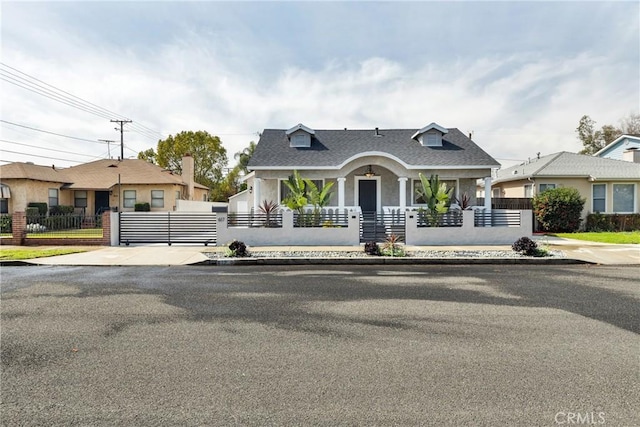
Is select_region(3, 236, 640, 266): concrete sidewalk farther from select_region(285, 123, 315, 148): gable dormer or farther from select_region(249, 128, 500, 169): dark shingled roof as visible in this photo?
select_region(285, 123, 315, 148): gable dormer

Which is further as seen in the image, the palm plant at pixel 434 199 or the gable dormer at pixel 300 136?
the gable dormer at pixel 300 136

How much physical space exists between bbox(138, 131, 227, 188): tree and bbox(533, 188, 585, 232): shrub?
39.5 metres

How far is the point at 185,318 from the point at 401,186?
15.1 m

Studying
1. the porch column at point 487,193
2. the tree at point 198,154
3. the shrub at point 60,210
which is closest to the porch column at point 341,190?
the porch column at point 487,193

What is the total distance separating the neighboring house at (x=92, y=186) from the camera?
26203 mm

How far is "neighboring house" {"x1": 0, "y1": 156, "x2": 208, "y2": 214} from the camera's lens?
26203mm

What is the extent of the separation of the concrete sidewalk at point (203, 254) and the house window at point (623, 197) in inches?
322

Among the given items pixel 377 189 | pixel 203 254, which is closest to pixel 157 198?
pixel 377 189

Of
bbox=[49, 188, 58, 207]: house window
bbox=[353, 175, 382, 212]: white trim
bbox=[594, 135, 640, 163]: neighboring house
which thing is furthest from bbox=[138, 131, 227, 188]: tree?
bbox=[594, 135, 640, 163]: neighboring house

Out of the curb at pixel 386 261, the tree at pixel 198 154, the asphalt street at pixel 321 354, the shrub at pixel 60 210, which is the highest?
the tree at pixel 198 154

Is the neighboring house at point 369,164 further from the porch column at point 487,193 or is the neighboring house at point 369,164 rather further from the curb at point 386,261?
the curb at point 386,261

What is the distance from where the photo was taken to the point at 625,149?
31.0 meters

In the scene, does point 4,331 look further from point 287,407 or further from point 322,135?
point 322,135

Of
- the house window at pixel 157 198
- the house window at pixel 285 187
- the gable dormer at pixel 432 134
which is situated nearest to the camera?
the house window at pixel 285 187
